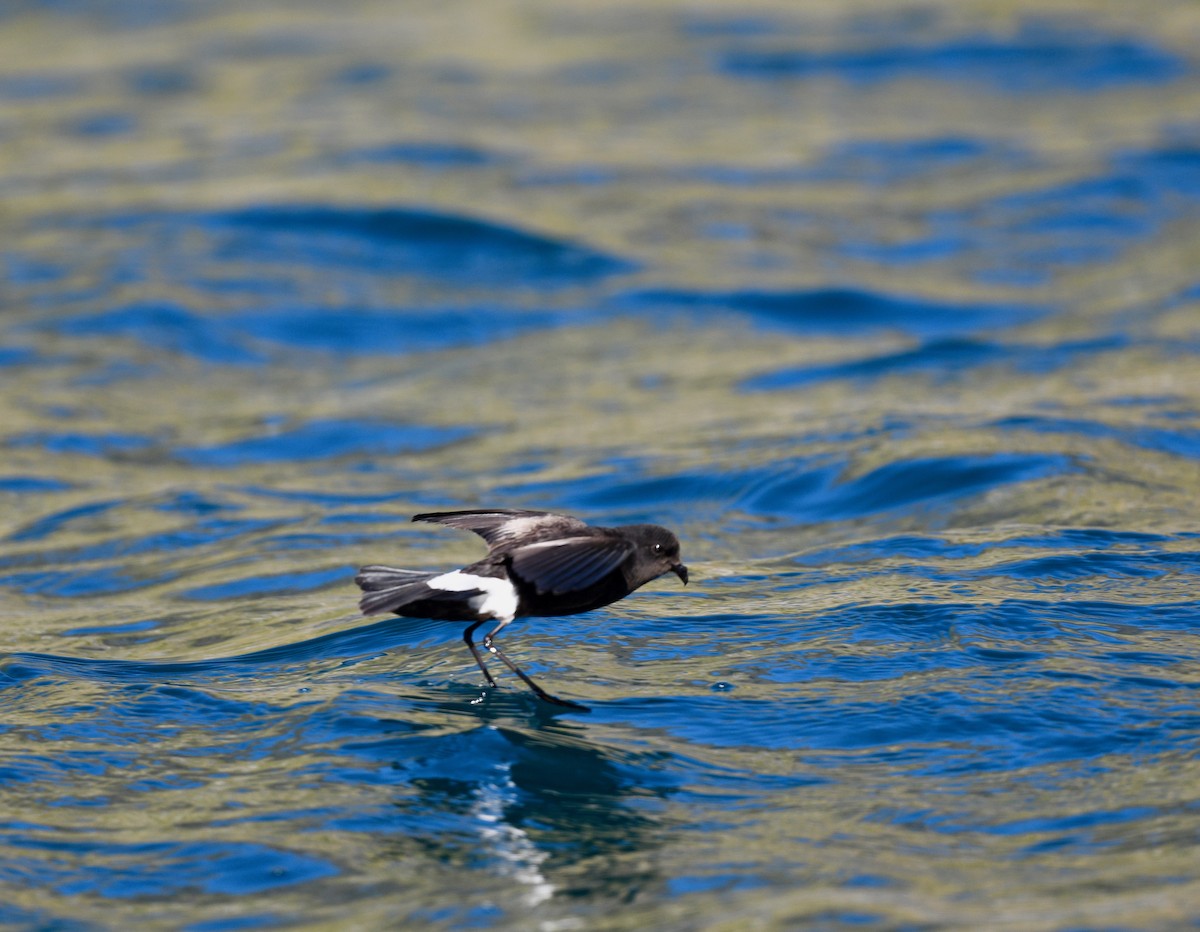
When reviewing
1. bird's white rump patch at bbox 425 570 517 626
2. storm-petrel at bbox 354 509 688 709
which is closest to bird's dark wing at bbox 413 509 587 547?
storm-petrel at bbox 354 509 688 709

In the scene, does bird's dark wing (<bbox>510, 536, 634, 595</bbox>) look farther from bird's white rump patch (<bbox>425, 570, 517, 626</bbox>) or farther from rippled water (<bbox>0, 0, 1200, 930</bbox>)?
rippled water (<bbox>0, 0, 1200, 930</bbox>)

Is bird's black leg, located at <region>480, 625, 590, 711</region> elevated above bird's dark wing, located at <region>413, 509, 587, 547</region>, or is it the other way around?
bird's dark wing, located at <region>413, 509, 587, 547</region>

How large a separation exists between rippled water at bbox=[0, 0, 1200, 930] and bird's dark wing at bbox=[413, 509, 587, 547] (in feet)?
2.19

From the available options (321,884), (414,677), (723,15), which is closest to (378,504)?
(414,677)

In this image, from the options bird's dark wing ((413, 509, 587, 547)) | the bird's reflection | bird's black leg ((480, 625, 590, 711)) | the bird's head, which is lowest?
the bird's reflection

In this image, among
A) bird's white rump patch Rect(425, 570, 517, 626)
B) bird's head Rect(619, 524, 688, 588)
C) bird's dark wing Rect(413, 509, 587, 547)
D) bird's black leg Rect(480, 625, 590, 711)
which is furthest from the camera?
bird's dark wing Rect(413, 509, 587, 547)

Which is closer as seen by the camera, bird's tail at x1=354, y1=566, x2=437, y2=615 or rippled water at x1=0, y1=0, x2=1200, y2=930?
rippled water at x1=0, y1=0, x2=1200, y2=930

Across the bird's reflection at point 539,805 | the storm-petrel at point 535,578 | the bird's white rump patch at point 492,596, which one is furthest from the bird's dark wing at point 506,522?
the bird's reflection at point 539,805

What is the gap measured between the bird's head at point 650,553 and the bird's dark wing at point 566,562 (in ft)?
0.72

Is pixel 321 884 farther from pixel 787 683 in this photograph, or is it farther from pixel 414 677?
pixel 787 683

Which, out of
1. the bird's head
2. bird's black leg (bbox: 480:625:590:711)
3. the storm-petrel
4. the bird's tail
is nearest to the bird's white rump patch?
the storm-petrel

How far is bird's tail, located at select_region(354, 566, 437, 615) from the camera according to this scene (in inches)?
216

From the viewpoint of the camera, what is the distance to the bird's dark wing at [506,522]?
6293 mm

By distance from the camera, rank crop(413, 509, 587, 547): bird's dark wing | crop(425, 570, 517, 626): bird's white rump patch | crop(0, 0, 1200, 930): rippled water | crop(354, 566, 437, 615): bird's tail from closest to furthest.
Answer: crop(0, 0, 1200, 930): rippled water, crop(354, 566, 437, 615): bird's tail, crop(425, 570, 517, 626): bird's white rump patch, crop(413, 509, 587, 547): bird's dark wing
